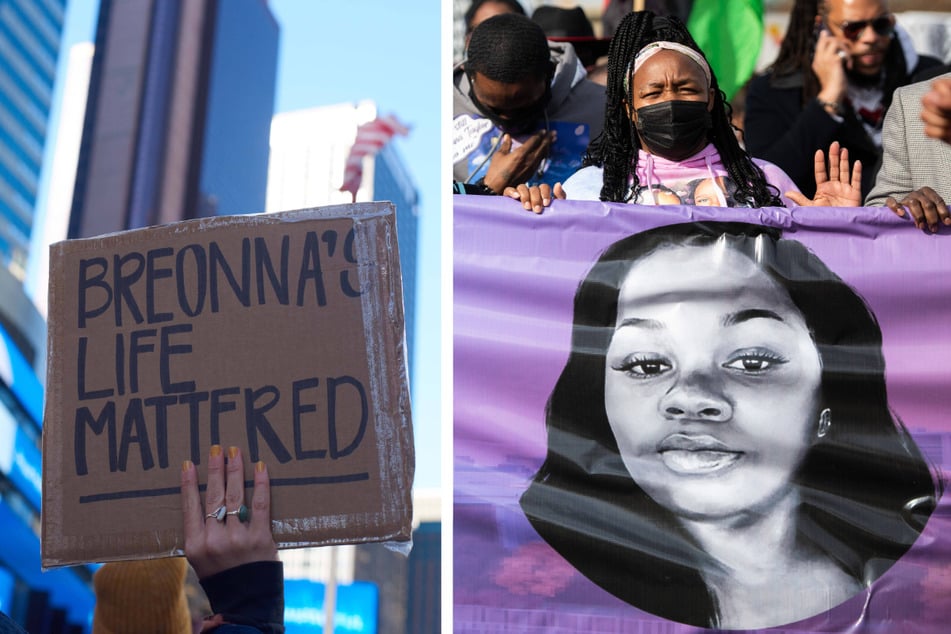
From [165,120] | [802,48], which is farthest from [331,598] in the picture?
[165,120]

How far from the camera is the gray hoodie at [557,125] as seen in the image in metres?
4.58

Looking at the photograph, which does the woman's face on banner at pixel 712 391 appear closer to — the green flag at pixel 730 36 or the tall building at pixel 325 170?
the green flag at pixel 730 36

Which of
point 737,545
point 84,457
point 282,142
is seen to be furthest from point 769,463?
point 282,142

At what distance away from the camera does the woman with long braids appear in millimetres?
3510

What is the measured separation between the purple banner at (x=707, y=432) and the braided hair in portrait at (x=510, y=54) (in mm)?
1555

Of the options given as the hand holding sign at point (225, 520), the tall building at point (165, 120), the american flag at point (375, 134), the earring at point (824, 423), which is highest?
the tall building at point (165, 120)

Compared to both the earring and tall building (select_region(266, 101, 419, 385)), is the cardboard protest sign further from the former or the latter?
tall building (select_region(266, 101, 419, 385))

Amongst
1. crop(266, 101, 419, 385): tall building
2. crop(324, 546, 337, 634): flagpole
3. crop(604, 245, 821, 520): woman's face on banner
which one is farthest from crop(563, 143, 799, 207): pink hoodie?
crop(266, 101, 419, 385): tall building

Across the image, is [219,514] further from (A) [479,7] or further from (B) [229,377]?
(A) [479,7]

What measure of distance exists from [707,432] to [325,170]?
103080 mm

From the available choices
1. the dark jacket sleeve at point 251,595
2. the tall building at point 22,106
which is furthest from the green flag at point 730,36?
the tall building at point 22,106

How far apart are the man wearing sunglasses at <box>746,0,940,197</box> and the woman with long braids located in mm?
1233

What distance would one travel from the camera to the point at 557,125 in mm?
4676

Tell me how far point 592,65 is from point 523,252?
8.57ft
